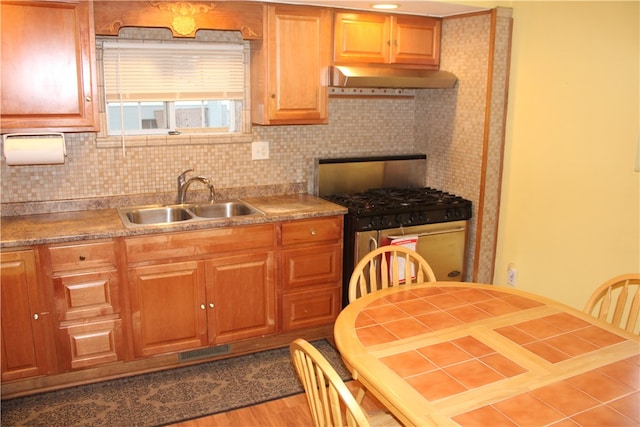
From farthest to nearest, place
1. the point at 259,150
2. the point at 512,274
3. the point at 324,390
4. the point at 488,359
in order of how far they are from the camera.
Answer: the point at 259,150
the point at 512,274
the point at 488,359
the point at 324,390

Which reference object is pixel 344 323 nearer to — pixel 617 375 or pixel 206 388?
pixel 617 375

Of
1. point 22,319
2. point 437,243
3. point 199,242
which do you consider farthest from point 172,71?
point 437,243

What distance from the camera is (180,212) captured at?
3.30 metres

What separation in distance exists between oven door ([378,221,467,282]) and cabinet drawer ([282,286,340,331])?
1.92ft

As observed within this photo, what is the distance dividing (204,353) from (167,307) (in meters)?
0.39

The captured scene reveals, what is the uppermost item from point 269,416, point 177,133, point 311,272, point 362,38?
point 362,38

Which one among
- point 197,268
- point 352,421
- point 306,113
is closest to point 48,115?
point 197,268

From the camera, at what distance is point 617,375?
63.2 inches

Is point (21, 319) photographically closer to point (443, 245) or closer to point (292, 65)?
point (292, 65)

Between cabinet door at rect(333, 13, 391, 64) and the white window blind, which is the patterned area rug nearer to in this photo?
the white window blind

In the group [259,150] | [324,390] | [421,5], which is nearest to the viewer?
[324,390]

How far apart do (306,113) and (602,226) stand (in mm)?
1790

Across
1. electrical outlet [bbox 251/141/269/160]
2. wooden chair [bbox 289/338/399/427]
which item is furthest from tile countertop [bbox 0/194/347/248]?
wooden chair [bbox 289/338/399/427]

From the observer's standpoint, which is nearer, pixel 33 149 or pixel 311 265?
pixel 33 149
